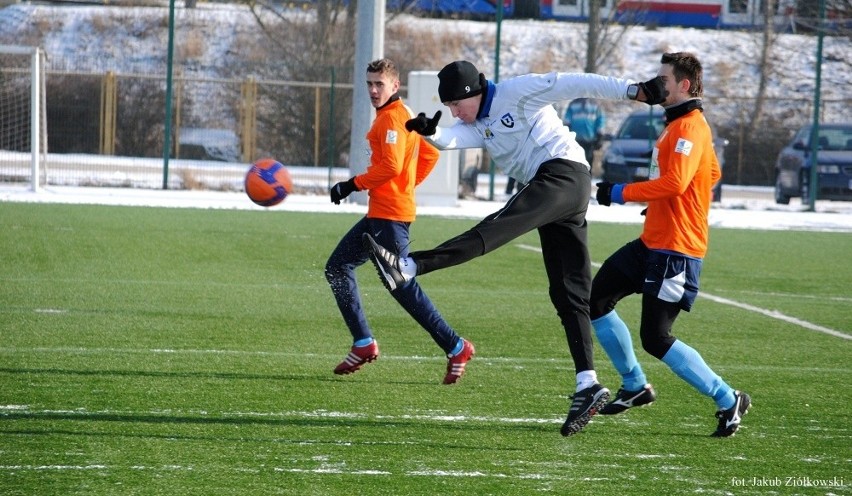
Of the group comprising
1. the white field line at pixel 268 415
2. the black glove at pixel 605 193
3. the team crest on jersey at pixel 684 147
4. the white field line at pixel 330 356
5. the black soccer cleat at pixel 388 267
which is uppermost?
the team crest on jersey at pixel 684 147

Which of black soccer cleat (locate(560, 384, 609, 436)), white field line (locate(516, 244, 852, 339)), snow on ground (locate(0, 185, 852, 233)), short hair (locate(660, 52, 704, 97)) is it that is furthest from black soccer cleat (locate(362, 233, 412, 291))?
snow on ground (locate(0, 185, 852, 233))

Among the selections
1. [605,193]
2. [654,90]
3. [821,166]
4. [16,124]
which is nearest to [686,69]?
[654,90]

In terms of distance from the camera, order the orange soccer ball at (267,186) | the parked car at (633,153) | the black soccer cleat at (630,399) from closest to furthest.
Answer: the black soccer cleat at (630,399) → the orange soccer ball at (267,186) → the parked car at (633,153)

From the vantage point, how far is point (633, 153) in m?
25.2

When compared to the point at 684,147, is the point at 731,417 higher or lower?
lower

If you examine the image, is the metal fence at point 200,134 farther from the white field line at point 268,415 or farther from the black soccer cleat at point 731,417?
the black soccer cleat at point 731,417

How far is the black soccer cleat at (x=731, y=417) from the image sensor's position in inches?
229

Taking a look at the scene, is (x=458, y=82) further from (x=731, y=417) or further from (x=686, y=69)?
(x=731, y=417)

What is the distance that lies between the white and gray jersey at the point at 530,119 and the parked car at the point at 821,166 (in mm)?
18658

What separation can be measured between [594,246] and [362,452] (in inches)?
398

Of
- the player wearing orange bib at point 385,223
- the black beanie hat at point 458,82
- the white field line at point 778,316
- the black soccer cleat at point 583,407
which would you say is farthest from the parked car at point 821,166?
the black soccer cleat at point 583,407

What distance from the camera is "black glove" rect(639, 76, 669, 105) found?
18.6 ft

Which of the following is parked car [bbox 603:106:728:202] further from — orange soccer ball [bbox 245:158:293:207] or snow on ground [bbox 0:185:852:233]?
orange soccer ball [bbox 245:158:293:207]

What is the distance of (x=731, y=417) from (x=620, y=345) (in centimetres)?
68
